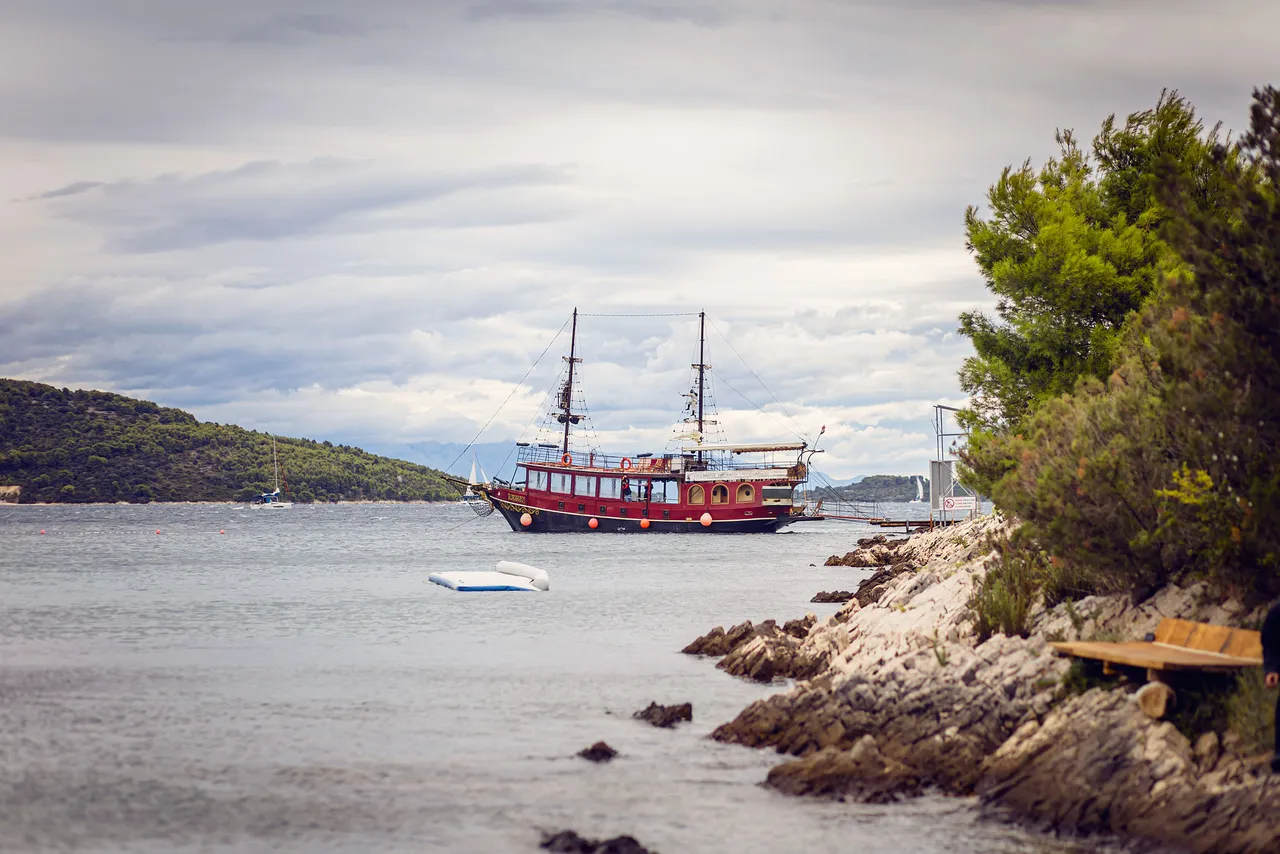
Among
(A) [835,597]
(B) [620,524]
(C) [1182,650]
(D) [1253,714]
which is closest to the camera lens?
(D) [1253,714]

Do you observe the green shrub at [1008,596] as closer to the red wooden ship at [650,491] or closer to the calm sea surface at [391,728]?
the calm sea surface at [391,728]

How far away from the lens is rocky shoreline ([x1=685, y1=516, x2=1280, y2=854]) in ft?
34.5

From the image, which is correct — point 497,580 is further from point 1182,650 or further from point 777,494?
point 777,494

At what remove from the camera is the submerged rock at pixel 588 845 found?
36.9ft

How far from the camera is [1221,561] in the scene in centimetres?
1259

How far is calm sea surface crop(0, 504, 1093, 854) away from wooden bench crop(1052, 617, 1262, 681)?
75.3 inches

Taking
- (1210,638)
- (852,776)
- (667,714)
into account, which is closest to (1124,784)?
(1210,638)

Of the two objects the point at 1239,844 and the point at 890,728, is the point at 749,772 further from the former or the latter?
the point at 1239,844

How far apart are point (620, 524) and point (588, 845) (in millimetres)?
68962

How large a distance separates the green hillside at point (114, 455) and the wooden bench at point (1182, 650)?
17155 centimetres

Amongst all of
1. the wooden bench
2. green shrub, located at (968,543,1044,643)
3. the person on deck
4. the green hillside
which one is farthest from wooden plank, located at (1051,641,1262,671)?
the green hillside

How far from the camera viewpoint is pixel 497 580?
43625 mm

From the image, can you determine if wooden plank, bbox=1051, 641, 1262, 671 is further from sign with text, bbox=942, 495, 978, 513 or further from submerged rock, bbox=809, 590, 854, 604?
sign with text, bbox=942, 495, 978, 513

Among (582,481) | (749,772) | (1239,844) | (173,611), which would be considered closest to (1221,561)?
(1239,844)
